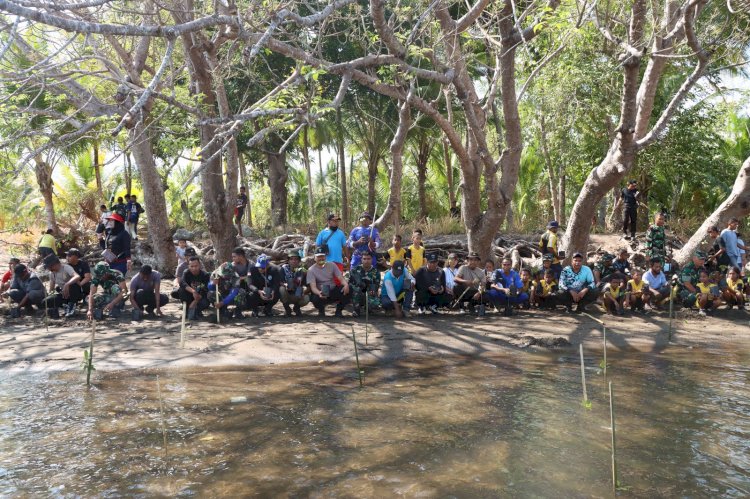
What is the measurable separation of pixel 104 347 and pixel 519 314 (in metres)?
6.51

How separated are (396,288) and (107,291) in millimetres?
4648

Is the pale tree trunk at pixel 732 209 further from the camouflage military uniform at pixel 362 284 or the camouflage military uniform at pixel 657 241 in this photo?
the camouflage military uniform at pixel 362 284

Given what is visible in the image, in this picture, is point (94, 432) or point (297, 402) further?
point (297, 402)

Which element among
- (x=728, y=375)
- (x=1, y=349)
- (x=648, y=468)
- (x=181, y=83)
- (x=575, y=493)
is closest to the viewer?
(x=575, y=493)

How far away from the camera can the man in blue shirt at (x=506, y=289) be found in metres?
11.8

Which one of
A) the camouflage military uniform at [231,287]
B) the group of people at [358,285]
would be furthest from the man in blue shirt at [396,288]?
the camouflage military uniform at [231,287]

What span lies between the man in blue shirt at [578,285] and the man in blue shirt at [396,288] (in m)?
2.62

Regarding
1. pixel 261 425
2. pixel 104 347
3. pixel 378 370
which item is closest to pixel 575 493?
pixel 261 425

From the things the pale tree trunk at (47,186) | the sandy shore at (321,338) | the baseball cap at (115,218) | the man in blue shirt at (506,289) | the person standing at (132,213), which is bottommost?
the sandy shore at (321,338)

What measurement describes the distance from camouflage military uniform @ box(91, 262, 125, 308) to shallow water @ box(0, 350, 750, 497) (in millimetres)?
3039

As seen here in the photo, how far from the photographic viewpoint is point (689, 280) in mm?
12578

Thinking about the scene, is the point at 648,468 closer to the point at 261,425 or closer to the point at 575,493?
the point at 575,493

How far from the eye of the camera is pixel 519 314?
472 inches

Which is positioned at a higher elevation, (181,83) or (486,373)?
(181,83)
